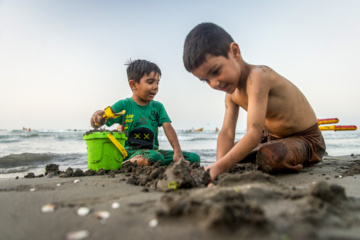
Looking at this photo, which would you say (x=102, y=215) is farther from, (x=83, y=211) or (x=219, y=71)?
(x=219, y=71)

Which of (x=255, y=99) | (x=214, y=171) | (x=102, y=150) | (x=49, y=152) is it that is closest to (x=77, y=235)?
(x=214, y=171)

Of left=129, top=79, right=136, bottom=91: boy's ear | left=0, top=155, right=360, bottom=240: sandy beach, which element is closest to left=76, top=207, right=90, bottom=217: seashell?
left=0, top=155, right=360, bottom=240: sandy beach

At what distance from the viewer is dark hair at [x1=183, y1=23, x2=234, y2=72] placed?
2.33 m

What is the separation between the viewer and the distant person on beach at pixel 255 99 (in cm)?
216

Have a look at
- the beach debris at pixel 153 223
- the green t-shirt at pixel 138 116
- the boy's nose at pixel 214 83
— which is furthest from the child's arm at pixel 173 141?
the beach debris at pixel 153 223

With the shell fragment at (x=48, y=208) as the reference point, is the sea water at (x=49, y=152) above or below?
below

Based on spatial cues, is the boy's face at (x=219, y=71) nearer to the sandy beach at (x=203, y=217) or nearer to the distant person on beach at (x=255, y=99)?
the distant person on beach at (x=255, y=99)

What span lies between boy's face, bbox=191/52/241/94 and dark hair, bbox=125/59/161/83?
1603mm

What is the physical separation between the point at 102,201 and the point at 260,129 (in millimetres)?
1415

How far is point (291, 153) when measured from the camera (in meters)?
2.52

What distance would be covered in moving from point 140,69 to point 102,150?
155cm

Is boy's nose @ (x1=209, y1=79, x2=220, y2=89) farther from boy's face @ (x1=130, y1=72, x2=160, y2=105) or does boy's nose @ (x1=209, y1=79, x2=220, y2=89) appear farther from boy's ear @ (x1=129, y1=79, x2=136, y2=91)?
boy's ear @ (x1=129, y1=79, x2=136, y2=91)

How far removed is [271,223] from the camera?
87 centimetres

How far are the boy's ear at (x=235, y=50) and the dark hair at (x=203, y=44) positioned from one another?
0.13 ft
